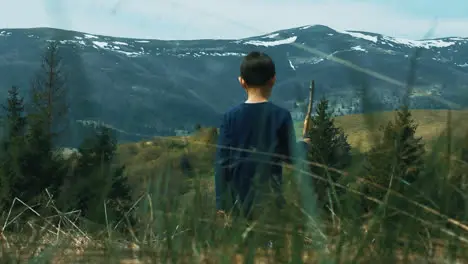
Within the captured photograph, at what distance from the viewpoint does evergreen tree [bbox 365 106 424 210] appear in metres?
1.70

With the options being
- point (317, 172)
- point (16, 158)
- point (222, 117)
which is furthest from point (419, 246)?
point (222, 117)

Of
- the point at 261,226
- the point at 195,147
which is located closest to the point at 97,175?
the point at 195,147

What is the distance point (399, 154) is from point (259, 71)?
3074mm

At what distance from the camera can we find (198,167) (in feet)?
6.66

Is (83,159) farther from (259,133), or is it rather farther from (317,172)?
(317,172)

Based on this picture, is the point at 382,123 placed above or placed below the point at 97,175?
above

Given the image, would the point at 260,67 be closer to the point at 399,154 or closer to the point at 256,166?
the point at 256,166

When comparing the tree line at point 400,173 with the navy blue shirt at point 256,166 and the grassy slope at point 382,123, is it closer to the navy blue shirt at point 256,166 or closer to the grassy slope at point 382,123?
the grassy slope at point 382,123

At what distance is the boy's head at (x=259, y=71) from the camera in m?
4.78

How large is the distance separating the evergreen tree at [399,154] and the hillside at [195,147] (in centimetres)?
3

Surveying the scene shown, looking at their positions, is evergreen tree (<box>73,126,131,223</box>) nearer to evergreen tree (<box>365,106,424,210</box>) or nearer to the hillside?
the hillside

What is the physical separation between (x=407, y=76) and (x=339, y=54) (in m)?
0.22

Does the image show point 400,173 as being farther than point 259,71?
No

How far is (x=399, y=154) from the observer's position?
1732 millimetres
